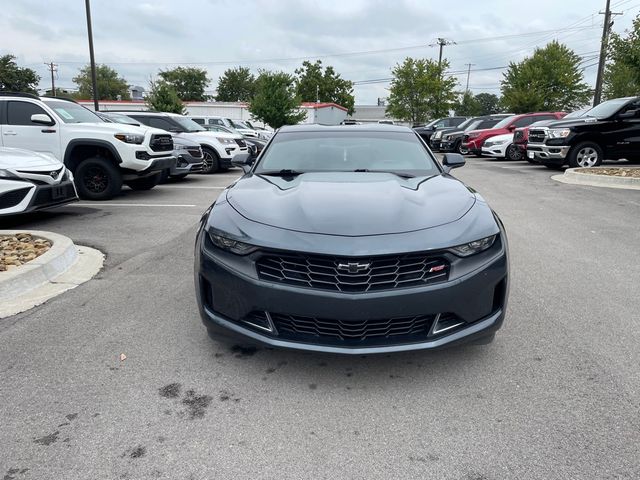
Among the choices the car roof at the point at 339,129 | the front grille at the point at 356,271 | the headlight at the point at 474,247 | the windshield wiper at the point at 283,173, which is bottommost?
the front grille at the point at 356,271

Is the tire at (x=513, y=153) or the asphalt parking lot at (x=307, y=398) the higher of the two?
the tire at (x=513, y=153)

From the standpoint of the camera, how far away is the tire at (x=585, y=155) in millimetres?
13523

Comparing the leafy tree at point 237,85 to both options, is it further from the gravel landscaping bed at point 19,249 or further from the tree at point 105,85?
the gravel landscaping bed at point 19,249

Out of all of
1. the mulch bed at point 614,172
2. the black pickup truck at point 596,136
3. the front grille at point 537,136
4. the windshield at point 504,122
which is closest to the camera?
the mulch bed at point 614,172

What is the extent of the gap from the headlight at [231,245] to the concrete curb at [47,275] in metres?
2.07

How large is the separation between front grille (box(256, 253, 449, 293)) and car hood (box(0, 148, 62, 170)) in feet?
17.3

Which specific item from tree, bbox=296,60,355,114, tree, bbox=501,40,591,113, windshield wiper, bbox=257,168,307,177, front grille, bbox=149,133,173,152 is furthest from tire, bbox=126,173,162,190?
tree, bbox=296,60,355,114

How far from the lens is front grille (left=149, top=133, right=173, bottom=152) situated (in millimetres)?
9805

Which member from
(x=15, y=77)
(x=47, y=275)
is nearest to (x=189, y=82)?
(x=15, y=77)

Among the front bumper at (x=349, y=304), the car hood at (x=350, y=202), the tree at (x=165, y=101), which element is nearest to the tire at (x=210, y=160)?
the car hood at (x=350, y=202)

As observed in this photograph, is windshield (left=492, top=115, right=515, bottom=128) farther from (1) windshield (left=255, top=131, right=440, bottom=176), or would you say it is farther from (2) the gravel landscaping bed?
(2) the gravel landscaping bed


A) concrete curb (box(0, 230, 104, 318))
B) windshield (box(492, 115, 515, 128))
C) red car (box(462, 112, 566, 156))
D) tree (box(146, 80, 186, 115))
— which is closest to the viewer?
concrete curb (box(0, 230, 104, 318))

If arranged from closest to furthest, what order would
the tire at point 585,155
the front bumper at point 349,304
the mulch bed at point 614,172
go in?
the front bumper at point 349,304, the mulch bed at point 614,172, the tire at point 585,155

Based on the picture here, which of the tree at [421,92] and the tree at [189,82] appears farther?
the tree at [189,82]
